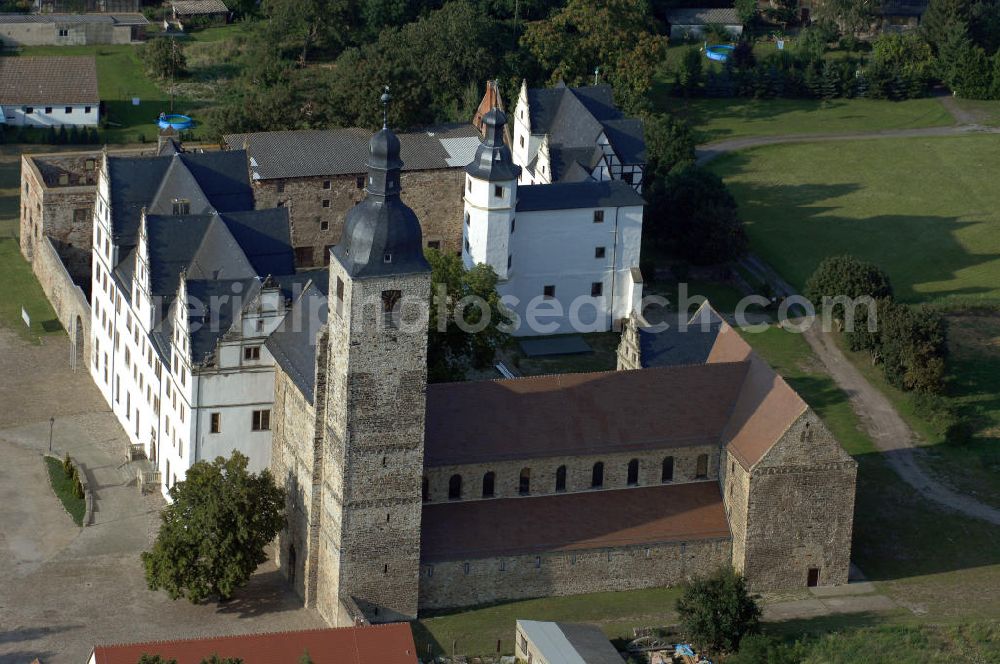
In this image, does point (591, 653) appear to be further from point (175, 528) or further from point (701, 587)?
point (175, 528)

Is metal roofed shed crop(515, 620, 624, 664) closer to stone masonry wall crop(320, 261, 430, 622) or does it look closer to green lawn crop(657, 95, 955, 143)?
stone masonry wall crop(320, 261, 430, 622)

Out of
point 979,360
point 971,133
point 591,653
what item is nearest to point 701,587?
point 591,653

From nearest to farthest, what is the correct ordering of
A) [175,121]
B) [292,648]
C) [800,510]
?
[292,648] < [800,510] < [175,121]

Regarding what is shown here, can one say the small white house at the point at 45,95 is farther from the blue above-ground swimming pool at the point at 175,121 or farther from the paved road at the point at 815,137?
the paved road at the point at 815,137

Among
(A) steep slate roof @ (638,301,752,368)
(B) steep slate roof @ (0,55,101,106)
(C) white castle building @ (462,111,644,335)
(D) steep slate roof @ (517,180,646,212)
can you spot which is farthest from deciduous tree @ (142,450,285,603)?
(B) steep slate roof @ (0,55,101,106)

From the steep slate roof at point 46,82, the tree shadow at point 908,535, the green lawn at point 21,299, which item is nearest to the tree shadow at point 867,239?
the tree shadow at point 908,535

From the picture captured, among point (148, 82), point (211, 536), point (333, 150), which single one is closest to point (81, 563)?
point (211, 536)

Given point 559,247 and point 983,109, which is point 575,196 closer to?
point 559,247
